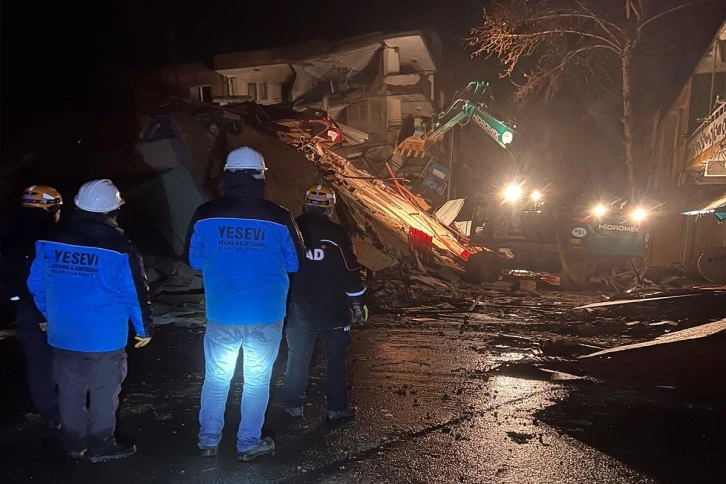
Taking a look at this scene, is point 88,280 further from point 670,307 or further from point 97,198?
point 670,307

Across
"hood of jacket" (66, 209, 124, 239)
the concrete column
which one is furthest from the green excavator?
the concrete column

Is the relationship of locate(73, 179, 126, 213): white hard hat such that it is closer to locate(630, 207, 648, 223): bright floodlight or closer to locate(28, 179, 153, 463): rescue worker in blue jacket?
locate(28, 179, 153, 463): rescue worker in blue jacket

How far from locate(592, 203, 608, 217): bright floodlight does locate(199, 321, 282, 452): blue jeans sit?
33.7 feet

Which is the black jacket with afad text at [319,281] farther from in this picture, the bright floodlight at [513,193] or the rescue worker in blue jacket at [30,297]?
the bright floodlight at [513,193]

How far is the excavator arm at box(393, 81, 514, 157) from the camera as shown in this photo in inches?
583

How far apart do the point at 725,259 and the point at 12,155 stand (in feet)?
52.8

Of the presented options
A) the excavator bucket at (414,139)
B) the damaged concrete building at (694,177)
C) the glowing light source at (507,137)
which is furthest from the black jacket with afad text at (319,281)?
the excavator bucket at (414,139)

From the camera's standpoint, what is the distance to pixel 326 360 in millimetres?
4359

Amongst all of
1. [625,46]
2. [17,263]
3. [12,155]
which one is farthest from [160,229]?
[625,46]

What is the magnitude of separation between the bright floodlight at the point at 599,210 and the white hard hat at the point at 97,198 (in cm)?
1096

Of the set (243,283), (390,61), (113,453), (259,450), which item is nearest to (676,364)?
(259,450)

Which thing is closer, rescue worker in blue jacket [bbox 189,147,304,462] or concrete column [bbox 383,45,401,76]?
rescue worker in blue jacket [bbox 189,147,304,462]

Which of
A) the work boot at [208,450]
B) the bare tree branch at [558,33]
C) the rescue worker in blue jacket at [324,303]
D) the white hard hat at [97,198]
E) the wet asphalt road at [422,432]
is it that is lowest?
the wet asphalt road at [422,432]

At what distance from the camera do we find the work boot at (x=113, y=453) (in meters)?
3.61
